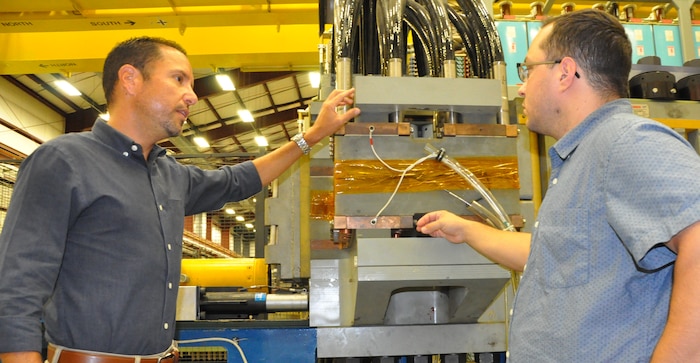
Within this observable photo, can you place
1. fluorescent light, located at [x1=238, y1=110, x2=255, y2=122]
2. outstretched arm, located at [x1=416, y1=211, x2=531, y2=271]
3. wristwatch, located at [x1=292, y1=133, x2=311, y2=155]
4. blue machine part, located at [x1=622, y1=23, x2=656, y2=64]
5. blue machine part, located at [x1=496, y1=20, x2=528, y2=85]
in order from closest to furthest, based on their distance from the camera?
outstretched arm, located at [x1=416, y1=211, x2=531, y2=271] < wristwatch, located at [x1=292, y1=133, x2=311, y2=155] < blue machine part, located at [x1=496, y1=20, x2=528, y2=85] < blue machine part, located at [x1=622, y1=23, x2=656, y2=64] < fluorescent light, located at [x1=238, y1=110, x2=255, y2=122]

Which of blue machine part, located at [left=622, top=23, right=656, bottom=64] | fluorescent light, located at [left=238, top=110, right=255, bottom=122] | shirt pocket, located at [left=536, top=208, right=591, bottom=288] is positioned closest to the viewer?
shirt pocket, located at [left=536, top=208, right=591, bottom=288]

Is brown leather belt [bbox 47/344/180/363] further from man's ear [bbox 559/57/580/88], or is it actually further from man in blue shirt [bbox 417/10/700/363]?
man's ear [bbox 559/57/580/88]

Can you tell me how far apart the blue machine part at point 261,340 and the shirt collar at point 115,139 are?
0.81 m

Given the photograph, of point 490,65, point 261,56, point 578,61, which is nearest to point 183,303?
point 490,65

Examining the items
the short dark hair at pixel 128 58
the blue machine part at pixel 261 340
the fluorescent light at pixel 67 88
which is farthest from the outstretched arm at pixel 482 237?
the fluorescent light at pixel 67 88

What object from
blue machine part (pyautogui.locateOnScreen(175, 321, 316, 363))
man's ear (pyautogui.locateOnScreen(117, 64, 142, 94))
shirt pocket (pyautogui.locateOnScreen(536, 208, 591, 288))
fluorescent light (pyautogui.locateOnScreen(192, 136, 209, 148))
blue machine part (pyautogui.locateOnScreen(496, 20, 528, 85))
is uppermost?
fluorescent light (pyautogui.locateOnScreen(192, 136, 209, 148))

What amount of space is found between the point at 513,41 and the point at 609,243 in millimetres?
1913

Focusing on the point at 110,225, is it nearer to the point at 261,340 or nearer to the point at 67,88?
the point at 261,340

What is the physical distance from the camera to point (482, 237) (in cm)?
163

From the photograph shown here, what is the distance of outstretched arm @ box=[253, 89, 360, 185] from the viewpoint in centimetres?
178

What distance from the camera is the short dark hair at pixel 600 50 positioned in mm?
1228

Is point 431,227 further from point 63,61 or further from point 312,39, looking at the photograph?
point 63,61

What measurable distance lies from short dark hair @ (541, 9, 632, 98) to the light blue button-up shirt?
0.07 metres

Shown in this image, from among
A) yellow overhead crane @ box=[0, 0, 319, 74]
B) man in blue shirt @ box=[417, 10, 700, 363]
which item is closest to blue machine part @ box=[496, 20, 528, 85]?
man in blue shirt @ box=[417, 10, 700, 363]
